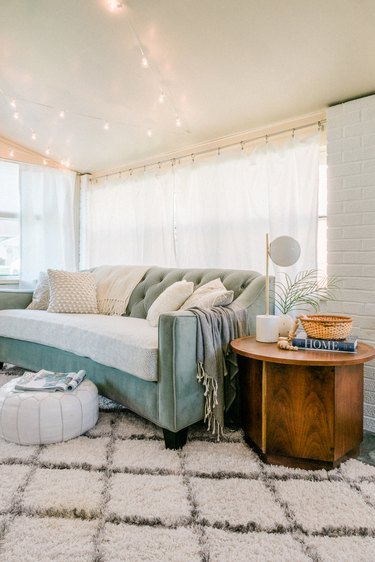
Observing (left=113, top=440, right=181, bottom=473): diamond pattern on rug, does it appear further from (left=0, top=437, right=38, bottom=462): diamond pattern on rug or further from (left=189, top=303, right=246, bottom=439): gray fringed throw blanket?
(left=0, top=437, right=38, bottom=462): diamond pattern on rug

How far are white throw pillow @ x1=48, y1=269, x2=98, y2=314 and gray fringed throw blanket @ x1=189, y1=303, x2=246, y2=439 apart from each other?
1.41 metres

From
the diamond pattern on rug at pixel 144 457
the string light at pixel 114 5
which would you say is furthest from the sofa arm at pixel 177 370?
the string light at pixel 114 5

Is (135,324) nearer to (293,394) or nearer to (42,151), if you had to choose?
(293,394)

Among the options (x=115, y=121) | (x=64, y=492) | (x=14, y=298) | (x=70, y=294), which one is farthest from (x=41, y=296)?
(x=64, y=492)

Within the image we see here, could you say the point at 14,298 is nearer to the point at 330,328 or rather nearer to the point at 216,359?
the point at 216,359

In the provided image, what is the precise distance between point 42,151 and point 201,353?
3.21m

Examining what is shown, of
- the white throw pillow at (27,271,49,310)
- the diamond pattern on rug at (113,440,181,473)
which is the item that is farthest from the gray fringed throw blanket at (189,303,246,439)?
the white throw pillow at (27,271,49,310)

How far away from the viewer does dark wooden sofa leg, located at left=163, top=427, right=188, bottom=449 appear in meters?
1.88

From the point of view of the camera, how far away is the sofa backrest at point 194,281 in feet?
7.82

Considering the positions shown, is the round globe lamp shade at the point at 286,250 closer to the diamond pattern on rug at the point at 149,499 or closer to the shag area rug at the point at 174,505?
the shag area rug at the point at 174,505

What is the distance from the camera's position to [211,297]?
218 centimetres

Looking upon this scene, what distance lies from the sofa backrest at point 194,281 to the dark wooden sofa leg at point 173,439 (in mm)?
827

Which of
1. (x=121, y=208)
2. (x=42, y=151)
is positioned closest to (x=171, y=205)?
(x=121, y=208)

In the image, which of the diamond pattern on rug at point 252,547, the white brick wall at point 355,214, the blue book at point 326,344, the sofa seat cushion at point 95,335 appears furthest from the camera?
the white brick wall at point 355,214
